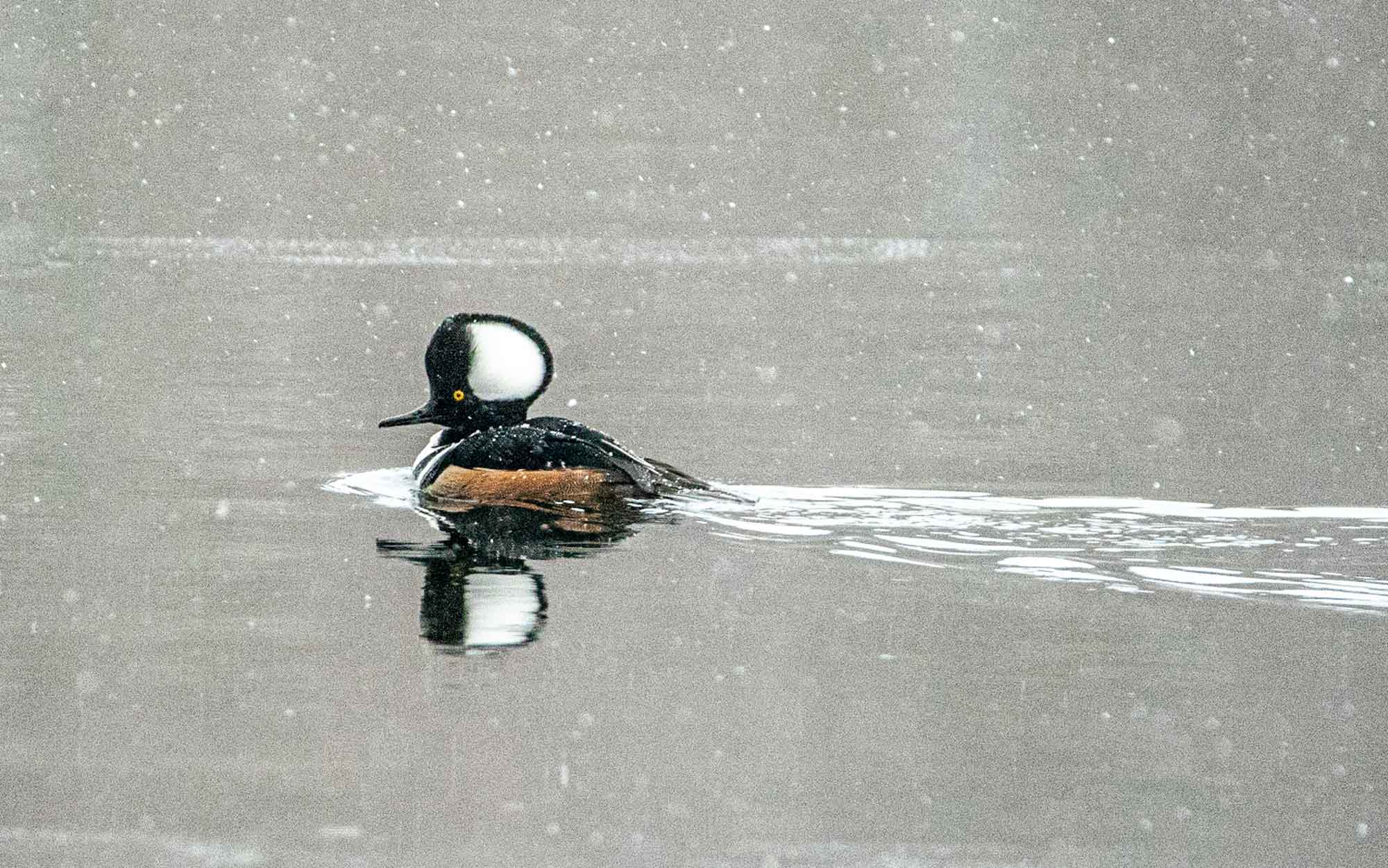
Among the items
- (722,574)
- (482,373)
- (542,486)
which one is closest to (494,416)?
(482,373)

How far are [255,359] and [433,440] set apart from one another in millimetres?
7618

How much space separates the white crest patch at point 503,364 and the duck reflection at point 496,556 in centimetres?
65

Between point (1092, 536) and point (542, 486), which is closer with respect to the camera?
point (1092, 536)

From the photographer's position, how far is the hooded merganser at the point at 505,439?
35.1 feet

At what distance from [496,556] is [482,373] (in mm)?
1872

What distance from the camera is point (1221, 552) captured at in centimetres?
959

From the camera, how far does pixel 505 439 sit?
10.9m

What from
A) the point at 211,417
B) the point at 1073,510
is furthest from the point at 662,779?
the point at 211,417

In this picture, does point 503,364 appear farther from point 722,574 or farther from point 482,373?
point 722,574

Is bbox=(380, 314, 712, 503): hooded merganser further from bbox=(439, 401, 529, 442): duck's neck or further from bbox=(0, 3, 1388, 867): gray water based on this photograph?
bbox=(0, 3, 1388, 867): gray water

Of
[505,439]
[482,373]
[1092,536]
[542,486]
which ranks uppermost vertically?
[482,373]

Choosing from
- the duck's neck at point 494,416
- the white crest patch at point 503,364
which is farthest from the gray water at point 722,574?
the white crest patch at point 503,364

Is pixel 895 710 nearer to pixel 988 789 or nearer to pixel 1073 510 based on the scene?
pixel 988 789

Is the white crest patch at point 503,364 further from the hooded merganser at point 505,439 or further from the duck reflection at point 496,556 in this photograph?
the duck reflection at point 496,556
